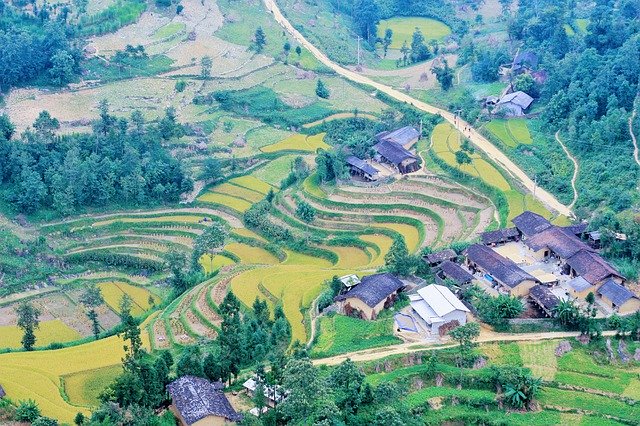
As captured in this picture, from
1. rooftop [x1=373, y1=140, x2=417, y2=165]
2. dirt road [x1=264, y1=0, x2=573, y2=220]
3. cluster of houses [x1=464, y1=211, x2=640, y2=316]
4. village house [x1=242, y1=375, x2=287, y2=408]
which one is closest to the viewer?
village house [x1=242, y1=375, x2=287, y2=408]

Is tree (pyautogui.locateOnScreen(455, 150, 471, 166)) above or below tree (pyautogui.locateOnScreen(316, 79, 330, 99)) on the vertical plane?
above

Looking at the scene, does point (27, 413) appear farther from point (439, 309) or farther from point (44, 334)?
point (439, 309)

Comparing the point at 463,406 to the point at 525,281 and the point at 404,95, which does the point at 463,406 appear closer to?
the point at 525,281

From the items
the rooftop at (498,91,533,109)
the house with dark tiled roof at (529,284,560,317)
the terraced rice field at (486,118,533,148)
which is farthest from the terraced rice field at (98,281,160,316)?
the rooftop at (498,91,533,109)

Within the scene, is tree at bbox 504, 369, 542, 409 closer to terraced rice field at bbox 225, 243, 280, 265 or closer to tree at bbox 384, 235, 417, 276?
tree at bbox 384, 235, 417, 276

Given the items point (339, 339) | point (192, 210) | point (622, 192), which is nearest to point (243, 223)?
point (192, 210)

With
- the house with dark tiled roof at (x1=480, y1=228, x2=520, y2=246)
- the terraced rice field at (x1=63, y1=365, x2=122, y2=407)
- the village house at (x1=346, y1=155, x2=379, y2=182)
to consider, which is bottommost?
the village house at (x1=346, y1=155, x2=379, y2=182)
